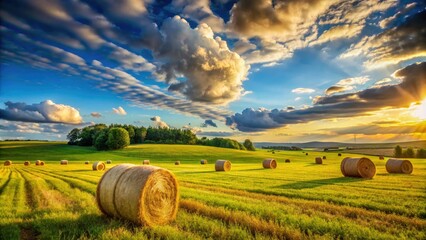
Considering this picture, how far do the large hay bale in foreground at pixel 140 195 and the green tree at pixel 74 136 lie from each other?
10867 centimetres

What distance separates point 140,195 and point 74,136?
115923 millimetres

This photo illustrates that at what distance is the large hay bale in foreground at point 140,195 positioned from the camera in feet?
29.1

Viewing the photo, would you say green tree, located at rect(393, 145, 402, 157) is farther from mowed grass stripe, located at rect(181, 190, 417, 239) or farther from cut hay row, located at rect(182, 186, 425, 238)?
mowed grass stripe, located at rect(181, 190, 417, 239)

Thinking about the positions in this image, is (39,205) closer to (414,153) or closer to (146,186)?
(146,186)

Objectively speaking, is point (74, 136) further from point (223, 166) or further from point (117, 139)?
point (223, 166)

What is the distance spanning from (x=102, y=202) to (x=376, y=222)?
327 inches

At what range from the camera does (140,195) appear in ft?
29.1

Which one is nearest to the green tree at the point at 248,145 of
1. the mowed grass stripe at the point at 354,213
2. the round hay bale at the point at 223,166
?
the round hay bale at the point at 223,166

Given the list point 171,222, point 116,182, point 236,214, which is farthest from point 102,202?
point 236,214

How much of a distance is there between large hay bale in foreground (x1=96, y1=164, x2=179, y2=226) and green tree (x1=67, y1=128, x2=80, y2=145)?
109 metres

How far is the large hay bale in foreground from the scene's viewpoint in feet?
29.1

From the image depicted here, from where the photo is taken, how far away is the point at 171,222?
9.28m

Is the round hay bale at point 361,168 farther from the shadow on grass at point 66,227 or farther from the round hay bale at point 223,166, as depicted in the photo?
the shadow on grass at point 66,227

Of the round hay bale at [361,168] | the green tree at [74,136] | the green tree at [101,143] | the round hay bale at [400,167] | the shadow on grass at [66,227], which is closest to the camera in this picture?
the shadow on grass at [66,227]
